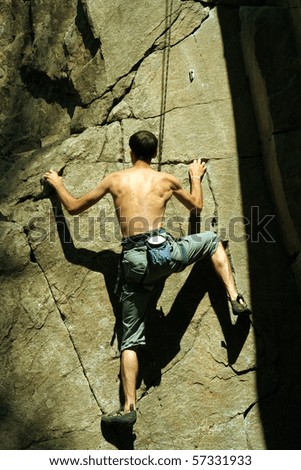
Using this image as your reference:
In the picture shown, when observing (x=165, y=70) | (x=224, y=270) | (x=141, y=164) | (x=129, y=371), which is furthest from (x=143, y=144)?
(x=129, y=371)

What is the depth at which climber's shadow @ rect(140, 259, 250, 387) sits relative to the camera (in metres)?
5.70

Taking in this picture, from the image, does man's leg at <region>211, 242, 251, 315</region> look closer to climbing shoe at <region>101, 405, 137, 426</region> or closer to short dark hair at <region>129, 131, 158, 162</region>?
short dark hair at <region>129, 131, 158, 162</region>

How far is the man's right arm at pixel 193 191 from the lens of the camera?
567 centimetres

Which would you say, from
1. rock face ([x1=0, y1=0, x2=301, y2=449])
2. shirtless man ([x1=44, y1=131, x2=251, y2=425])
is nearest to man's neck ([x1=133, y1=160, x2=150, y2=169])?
shirtless man ([x1=44, y1=131, x2=251, y2=425])

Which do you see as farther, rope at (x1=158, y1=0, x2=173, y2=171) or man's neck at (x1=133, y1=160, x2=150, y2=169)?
rope at (x1=158, y1=0, x2=173, y2=171)

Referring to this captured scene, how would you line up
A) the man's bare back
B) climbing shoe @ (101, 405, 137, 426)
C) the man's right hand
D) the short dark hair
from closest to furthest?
climbing shoe @ (101, 405, 137, 426) → the man's bare back → the short dark hair → the man's right hand

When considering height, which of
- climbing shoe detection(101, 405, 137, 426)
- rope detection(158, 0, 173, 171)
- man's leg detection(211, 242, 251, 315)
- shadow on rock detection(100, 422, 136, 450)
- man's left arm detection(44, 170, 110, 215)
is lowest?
shadow on rock detection(100, 422, 136, 450)

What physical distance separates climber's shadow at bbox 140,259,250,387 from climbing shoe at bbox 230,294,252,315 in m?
0.17

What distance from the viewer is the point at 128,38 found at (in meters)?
6.20

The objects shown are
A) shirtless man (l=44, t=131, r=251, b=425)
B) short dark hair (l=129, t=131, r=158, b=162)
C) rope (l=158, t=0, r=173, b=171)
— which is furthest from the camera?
rope (l=158, t=0, r=173, b=171)

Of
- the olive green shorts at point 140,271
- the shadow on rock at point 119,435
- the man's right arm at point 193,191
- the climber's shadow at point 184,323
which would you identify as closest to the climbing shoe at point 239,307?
the climber's shadow at point 184,323

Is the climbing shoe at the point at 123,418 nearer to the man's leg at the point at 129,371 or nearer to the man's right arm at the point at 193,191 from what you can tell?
the man's leg at the point at 129,371

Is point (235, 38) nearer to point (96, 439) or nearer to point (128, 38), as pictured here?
point (128, 38)

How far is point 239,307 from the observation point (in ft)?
18.0
